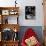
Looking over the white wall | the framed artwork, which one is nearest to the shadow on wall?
the white wall

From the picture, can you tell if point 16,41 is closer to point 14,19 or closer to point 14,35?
point 14,35

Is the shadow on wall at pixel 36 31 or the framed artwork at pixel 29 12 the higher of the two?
the framed artwork at pixel 29 12

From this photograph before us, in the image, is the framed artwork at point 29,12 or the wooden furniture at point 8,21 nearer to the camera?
the wooden furniture at point 8,21

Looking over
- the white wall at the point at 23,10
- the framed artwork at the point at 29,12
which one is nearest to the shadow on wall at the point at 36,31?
the white wall at the point at 23,10

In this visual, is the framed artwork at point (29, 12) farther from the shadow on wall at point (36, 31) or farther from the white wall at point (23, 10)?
the shadow on wall at point (36, 31)

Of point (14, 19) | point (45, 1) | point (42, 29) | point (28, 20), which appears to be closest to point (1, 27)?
point (14, 19)

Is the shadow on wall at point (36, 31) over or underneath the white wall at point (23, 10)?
underneath

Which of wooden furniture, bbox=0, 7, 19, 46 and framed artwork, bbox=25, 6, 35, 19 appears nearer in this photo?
wooden furniture, bbox=0, 7, 19, 46

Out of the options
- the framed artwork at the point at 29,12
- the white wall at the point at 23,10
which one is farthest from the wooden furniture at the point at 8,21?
the framed artwork at the point at 29,12

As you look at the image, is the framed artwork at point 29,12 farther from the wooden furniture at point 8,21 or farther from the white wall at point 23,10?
the wooden furniture at point 8,21

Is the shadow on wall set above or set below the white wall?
below

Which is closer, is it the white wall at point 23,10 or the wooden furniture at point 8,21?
the wooden furniture at point 8,21

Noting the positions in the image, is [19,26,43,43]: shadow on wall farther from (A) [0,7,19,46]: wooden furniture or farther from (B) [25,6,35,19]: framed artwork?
(B) [25,6,35,19]: framed artwork

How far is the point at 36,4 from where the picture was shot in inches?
205
